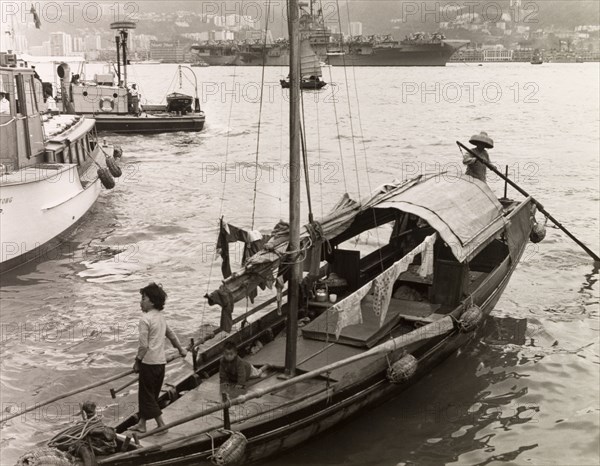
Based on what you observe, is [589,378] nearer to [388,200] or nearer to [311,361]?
[388,200]

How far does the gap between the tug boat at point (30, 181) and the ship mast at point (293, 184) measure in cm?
889

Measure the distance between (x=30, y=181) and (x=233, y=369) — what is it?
9.19 meters

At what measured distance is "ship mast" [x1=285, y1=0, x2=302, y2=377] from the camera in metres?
8.59

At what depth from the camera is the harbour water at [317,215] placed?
10281mm

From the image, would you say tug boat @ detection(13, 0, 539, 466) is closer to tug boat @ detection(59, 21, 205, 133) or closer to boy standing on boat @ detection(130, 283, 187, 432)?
boy standing on boat @ detection(130, 283, 187, 432)

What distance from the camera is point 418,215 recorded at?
11.0m

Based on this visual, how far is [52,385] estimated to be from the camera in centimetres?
1154

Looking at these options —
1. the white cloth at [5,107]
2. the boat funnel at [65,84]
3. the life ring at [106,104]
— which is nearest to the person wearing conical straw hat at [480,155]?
the white cloth at [5,107]

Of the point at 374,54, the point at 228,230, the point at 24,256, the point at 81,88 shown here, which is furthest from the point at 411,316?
the point at 374,54

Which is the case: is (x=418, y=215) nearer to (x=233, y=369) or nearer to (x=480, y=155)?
(x=233, y=369)

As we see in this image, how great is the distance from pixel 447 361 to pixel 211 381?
16.2 ft


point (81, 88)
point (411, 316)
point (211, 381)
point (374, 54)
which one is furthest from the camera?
point (374, 54)

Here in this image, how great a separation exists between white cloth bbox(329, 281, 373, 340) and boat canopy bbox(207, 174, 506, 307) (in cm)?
91

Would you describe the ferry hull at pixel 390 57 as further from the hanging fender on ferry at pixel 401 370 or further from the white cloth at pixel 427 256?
the hanging fender on ferry at pixel 401 370
